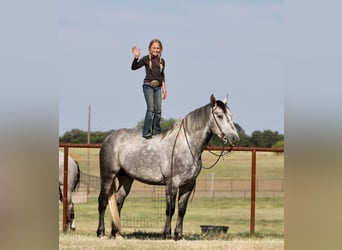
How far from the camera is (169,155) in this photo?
28.5 feet

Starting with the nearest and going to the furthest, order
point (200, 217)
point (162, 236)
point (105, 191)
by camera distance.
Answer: point (105, 191) < point (162, 236) < point (200, 217)

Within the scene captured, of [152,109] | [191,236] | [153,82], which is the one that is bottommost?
[191,236]

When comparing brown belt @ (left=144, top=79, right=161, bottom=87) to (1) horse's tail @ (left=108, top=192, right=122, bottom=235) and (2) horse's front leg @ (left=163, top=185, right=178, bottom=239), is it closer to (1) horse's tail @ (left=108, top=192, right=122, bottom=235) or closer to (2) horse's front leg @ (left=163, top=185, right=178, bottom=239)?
(2) horse's front leg @ (left=163, top=185, right=178, bottom=239)

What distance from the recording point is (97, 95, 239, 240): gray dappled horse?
8414 mm

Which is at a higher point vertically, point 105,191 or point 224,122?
point 224,122

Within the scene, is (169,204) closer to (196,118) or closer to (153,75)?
(196,118)

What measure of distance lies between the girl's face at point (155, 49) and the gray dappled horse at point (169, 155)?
105 cm

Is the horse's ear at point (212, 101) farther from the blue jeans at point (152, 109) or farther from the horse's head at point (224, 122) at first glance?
the blue jeans at point (152, 109)

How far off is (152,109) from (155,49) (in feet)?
2.62

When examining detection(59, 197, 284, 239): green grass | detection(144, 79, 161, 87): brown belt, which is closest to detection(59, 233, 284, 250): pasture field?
detection(59, 197, 284, 239): green grass

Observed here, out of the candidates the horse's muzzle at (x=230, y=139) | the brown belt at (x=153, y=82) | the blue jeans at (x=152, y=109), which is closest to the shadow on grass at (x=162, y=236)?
the blue jeans at (x=152, y=109)

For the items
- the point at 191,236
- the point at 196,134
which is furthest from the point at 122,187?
the point at 196,134

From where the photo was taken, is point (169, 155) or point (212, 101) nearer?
point (212, 101)
